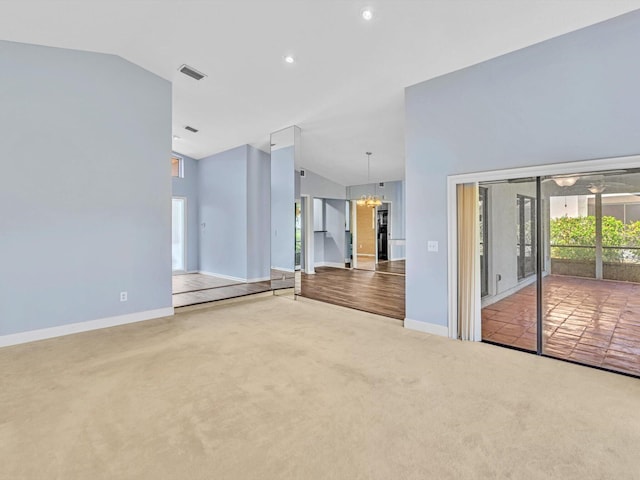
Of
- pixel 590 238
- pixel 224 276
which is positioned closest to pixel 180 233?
pixel 224 276

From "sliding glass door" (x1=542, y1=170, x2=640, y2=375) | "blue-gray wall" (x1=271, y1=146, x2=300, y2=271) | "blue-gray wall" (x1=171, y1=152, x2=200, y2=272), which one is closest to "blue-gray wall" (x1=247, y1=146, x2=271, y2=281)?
"blue-gray wall" (x1=271, y1=146, x2=300, y2=271)

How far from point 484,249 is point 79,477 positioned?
469cm

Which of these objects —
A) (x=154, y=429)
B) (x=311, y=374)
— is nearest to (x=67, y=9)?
(x=154, y=429)

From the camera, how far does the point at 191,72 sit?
4723 millimetres

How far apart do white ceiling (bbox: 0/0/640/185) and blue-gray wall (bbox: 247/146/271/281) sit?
6.46ft

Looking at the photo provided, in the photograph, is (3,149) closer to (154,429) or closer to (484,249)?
(154,429)

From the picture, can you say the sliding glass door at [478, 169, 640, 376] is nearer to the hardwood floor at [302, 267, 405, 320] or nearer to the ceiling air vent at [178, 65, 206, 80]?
the hardwood floor at [302, 267, 405, 320]

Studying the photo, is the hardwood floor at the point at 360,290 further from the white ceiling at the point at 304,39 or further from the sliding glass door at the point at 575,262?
the white ceiling at the point at 304,39

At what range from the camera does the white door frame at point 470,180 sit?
307cm

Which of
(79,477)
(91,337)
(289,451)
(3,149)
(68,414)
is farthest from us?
(91,337)

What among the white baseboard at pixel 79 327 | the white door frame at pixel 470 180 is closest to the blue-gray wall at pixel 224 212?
the white baseboard at pixel 79 327

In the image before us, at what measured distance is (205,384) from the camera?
2.79 metres

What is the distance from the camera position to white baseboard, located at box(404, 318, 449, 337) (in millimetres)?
3984

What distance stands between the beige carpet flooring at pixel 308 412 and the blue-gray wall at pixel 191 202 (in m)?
5.26
